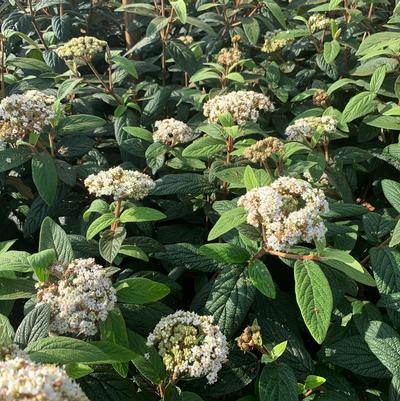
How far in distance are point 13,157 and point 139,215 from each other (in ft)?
2.85

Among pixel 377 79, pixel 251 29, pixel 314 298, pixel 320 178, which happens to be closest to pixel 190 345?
pixel 314 298

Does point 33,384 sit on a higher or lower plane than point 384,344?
higher

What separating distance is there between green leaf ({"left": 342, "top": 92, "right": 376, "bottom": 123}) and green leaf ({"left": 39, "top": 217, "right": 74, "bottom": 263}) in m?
1.70

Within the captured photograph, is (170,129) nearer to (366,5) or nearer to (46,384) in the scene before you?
(46,384)

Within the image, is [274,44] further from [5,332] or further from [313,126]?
[5,332]

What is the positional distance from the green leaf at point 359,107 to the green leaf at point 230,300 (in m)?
1.24

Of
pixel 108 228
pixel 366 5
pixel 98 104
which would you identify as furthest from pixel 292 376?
pixel 366 5

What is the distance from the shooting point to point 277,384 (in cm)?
204

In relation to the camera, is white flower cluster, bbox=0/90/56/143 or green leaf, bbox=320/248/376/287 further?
white flower cluster, bbox=0/90/56/143

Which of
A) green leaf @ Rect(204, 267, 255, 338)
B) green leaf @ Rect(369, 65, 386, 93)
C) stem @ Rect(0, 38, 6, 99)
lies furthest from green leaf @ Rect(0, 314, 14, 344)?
green leaf @ Rect(369, 65, 386, 93)

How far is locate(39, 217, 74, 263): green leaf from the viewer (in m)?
2.21

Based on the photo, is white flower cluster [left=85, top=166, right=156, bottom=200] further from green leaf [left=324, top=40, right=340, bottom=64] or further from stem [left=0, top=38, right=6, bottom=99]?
green leaf [left=324, top=40, right=340, bottom=64]

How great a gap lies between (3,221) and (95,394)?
1.57m

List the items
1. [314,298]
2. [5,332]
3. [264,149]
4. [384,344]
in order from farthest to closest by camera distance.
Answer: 1. [264,149]
2. [384,344]
3. [314,298]
4. [5,332]
